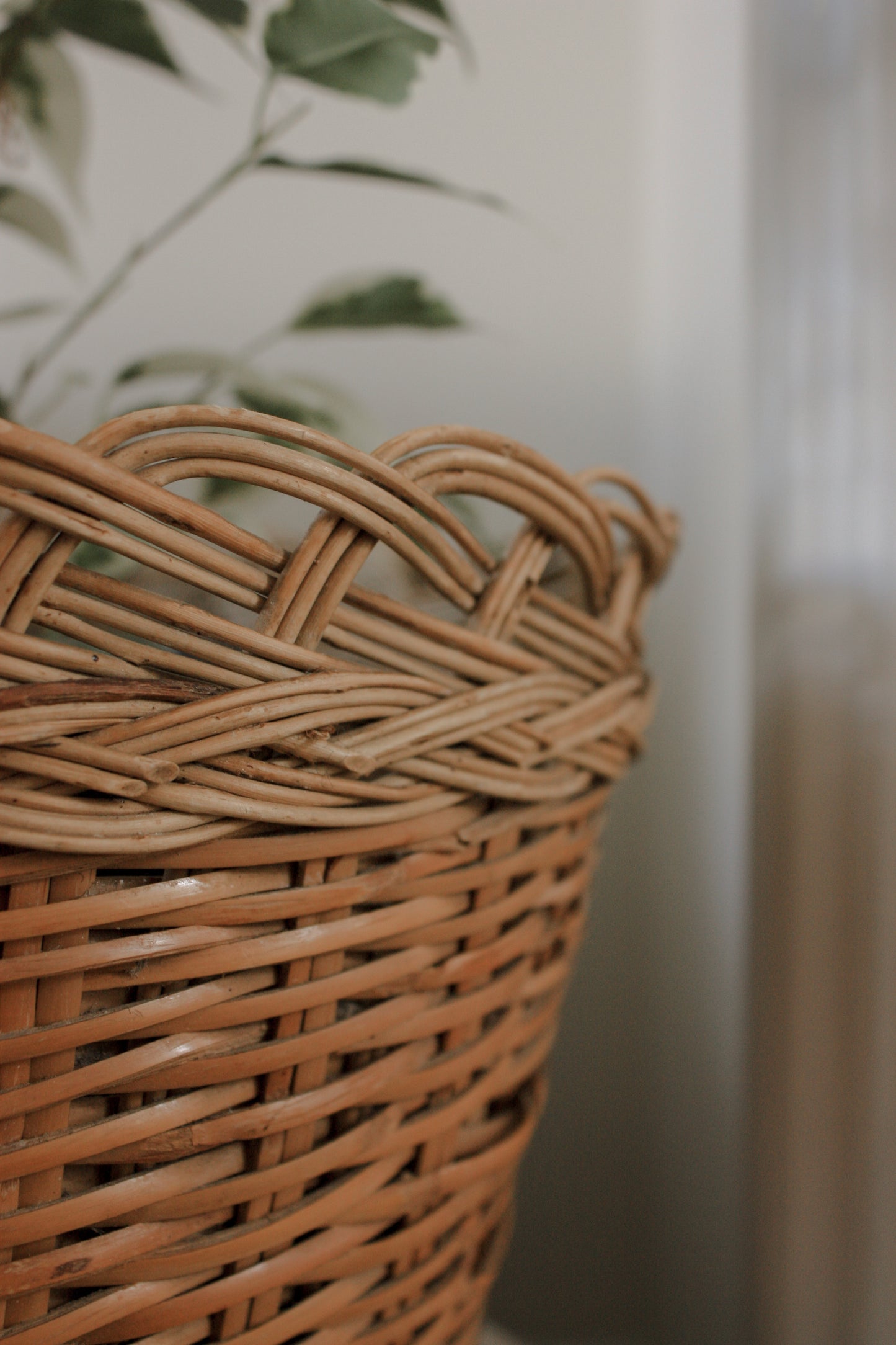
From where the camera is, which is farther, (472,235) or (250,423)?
(472,235)

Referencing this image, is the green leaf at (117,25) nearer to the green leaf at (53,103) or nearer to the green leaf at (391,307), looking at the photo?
the green leaf at (53,103)

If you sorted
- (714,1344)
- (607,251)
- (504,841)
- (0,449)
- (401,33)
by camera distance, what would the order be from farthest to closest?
(607,251)
(714,1344)
(401,33)
(504,841)
(0,449)

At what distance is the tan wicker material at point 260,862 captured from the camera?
0.24 m

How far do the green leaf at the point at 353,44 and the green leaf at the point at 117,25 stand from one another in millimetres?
125

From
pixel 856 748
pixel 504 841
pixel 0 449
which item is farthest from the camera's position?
pixel 856 748

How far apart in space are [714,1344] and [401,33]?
99 centimetres

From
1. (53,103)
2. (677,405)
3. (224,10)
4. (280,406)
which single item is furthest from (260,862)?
(677,405)

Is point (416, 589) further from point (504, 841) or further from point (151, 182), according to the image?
point (151, 182)

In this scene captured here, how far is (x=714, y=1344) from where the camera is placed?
79 centimetres

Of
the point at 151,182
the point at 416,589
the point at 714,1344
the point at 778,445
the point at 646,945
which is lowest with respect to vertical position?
the point at 714,1344

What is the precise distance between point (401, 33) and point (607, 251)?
1.76ft

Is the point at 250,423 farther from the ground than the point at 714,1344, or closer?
farther from the ground

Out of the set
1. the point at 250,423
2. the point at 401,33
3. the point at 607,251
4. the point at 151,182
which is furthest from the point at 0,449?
the point at 607,251

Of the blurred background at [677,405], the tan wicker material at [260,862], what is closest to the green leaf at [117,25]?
the blurred background at [677,405]
